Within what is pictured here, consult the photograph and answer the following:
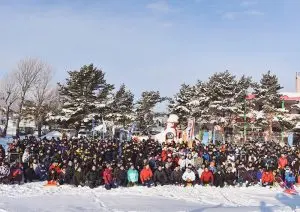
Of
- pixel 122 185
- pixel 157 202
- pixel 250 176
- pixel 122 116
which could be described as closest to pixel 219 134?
pixel 122 116

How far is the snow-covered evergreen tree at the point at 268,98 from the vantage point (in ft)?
137

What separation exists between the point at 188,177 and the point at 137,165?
2.49m

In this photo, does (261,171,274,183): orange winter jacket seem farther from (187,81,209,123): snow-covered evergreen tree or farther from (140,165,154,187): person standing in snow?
(187,81,209,123): snow-covered evergreen tree

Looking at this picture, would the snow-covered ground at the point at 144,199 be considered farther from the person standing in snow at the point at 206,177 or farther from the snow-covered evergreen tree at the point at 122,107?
the snow-covered evergreen tree at the point at 122,107

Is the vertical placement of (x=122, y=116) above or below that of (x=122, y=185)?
above

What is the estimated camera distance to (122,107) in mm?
48594

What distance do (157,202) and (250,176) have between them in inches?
261

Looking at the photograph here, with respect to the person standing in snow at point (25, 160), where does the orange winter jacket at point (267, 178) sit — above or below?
below

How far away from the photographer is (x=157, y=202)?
1487cm

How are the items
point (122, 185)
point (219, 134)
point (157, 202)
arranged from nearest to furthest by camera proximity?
1. point (157, 202)
2. point (122, 185)
3. point (219, 134)

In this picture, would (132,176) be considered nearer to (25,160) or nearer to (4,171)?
(25,160)

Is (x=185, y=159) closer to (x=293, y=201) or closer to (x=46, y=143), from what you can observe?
(x=293, y=201)

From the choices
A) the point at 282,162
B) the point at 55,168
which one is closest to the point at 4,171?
the point at 55,168

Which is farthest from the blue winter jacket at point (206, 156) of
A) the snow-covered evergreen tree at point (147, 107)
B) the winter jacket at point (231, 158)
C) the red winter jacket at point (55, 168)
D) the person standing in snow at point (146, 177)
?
the snow-covered evergreen tree at point (147, 107)
